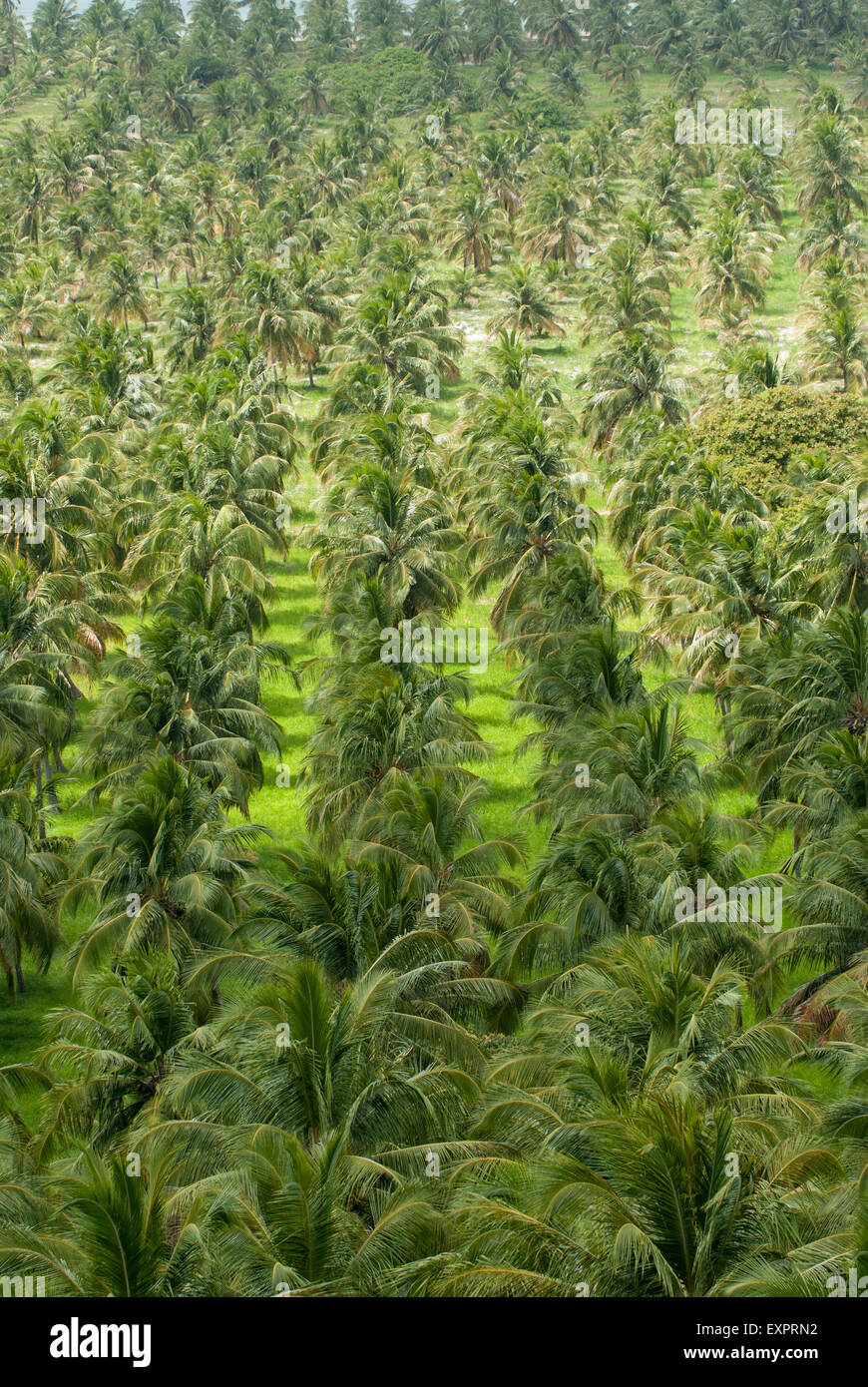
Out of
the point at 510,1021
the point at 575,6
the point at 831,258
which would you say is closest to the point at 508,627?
the point at 510,1021

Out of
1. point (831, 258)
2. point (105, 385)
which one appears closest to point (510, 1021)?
point (105, 385)

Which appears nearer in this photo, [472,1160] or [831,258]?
[472,1160]

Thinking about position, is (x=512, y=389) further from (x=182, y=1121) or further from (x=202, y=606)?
(x=182, y=1121)

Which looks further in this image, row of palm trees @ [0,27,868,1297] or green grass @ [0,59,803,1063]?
green grass @ [0,59,803,1063]

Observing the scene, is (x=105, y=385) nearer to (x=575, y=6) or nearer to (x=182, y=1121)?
(x=182, y=1121)

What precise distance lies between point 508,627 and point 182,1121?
25.9 m

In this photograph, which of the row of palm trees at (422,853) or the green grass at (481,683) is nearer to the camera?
the row of palm trees at (422,853)

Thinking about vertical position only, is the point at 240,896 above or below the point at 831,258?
below

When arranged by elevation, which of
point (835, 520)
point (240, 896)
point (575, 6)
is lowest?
point (240, 896)

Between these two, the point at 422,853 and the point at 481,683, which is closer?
the point at 422,853

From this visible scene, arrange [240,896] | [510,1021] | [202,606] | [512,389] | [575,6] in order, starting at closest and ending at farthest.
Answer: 1. [510,1021]
2. [240,896]
3. [202,606]
4. [512,389]
5. [575,6]

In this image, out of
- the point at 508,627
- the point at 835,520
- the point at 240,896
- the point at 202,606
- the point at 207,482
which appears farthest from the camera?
the point at 207,482

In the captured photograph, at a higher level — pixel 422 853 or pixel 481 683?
pixel 481 683

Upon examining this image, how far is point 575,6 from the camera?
152 m
